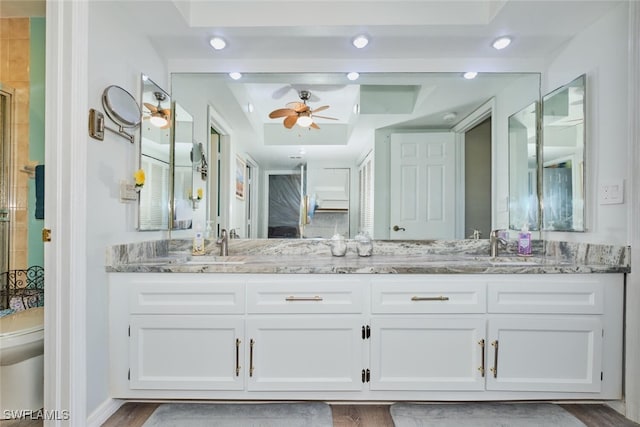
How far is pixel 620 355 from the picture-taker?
1678 mm

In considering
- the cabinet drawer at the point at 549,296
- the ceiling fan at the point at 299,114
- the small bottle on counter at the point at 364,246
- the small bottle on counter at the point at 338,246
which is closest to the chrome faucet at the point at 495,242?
the cabinet drawer at the point at 549,296

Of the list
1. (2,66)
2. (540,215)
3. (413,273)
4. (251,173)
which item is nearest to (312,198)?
(251,173)

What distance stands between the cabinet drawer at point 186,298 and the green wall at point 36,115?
3.49 feet

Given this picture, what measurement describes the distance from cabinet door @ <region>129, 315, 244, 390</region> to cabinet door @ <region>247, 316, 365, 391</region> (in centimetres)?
9

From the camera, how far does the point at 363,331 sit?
5.50 ft

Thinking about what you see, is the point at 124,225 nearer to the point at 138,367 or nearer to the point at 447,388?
the point at 138,367

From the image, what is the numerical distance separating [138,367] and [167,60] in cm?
192

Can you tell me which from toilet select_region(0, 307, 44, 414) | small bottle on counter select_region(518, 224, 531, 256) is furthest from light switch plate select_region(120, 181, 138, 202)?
small bottle on counter select_region(518, 224, 531, 256)

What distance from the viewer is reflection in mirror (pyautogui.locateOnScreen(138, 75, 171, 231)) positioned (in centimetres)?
194

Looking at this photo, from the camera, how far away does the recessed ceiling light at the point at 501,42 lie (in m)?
1.95

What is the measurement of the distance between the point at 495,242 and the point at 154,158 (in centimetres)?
231

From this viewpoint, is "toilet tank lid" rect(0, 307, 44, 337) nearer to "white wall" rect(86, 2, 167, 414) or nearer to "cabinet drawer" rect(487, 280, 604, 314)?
"white wall" rect(86, 2, 167, 414)

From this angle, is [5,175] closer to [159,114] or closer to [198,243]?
[159,114]

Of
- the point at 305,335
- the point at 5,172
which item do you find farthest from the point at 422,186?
the point at 5,172
